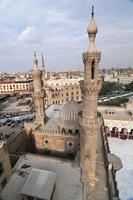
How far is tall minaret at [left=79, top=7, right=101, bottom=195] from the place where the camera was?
39.6 feet

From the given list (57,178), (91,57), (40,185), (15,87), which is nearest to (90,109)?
(91,57)

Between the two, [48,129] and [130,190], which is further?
[48,129]

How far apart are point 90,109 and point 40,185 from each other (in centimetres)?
638

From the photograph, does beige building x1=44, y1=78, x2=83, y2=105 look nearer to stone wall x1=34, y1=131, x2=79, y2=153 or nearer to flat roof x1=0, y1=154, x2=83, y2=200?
stone wall x1=34, y1=131, x2=79, y2=153

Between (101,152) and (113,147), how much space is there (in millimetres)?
8684

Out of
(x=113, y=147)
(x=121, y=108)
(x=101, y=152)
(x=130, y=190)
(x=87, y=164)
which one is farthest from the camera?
(x=121, y=108)

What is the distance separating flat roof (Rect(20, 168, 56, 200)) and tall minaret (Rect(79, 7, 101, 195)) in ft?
11.5

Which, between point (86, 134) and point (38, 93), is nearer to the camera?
point (86, 134)

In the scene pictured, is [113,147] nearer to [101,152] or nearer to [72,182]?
[101,152]

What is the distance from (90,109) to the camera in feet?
43.1

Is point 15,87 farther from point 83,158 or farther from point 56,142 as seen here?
point 83,158

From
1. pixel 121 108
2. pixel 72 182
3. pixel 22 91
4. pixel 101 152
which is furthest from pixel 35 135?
pixel 22 91

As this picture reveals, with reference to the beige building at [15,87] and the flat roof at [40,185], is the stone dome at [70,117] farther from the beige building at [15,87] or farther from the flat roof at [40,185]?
the beige building at [15,87]

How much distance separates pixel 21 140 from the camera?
22.1 metres
